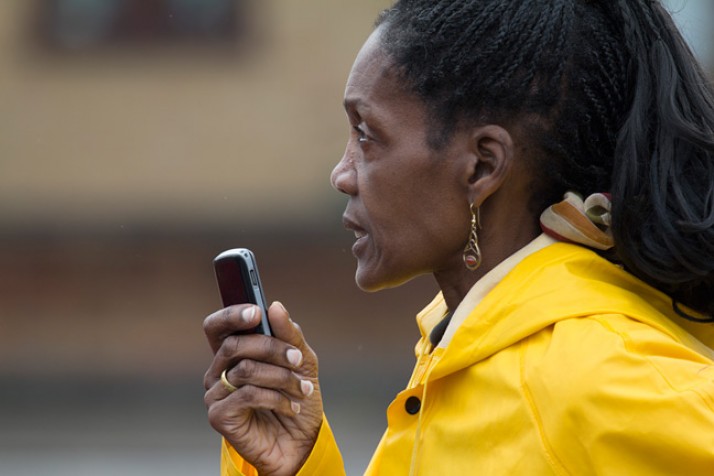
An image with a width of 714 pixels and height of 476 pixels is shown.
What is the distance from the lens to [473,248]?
5.95ft

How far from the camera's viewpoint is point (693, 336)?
70.0 inches

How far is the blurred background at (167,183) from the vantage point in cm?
939

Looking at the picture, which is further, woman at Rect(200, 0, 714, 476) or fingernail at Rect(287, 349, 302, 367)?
fingernail at Rect(287, 349, 302, 367)

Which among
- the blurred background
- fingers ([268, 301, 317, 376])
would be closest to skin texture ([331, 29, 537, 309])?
fingers ([268, 301, 317, 376])

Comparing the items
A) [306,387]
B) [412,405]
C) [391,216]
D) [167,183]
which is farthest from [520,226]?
[167,183]

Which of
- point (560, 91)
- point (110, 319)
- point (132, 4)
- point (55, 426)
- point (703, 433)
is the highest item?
point (132, 4)

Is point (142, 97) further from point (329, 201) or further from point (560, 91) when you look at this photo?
point (560, 91)

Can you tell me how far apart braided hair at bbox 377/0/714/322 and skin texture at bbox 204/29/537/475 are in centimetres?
3

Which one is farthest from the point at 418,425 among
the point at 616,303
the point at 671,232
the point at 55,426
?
the point at 55,426

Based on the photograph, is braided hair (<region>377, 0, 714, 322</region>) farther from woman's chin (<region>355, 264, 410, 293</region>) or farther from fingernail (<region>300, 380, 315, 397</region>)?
fingernail (<region>300, 380, 315, 397</region>)

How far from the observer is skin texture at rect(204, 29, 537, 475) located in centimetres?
178

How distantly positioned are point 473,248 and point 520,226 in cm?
8

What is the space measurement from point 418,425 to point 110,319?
8085 mm

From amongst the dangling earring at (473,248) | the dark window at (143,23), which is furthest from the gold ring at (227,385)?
the dark window at (143,23)
